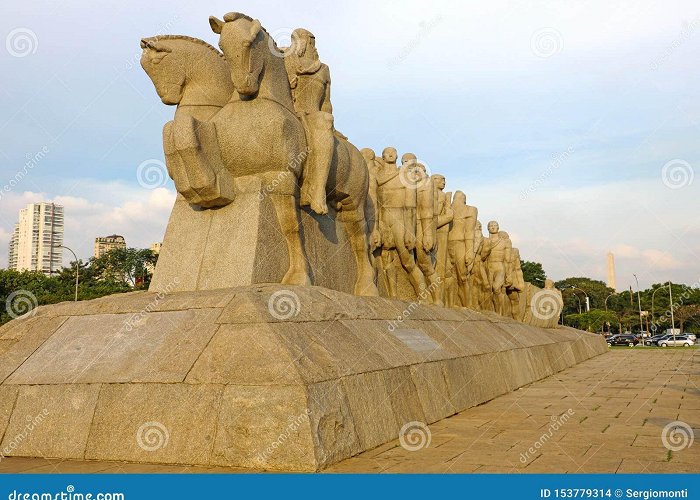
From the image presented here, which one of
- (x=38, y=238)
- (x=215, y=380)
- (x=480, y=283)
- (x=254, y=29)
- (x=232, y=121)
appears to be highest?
(x=38, y=238)

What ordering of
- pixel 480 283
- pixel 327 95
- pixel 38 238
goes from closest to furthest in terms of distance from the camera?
pixel 327 95 < pixel 480 283 < pixel 38 238

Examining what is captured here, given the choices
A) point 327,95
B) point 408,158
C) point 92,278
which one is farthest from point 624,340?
point 327,95

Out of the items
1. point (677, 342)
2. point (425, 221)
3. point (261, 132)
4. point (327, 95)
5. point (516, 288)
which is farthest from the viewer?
point (677, 342)

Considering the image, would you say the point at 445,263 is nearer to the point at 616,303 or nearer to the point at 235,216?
the point at 235,216

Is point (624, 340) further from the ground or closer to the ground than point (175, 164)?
closer to the ground

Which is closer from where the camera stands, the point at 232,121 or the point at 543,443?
the point at 543,443

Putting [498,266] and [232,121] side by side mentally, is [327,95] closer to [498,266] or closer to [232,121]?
[232,121]

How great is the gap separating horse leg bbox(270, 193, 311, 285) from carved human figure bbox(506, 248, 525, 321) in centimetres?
1265

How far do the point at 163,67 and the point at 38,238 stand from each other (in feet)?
187

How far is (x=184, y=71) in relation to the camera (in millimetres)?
7652

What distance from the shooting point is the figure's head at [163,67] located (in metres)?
7.54

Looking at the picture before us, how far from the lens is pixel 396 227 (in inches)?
454

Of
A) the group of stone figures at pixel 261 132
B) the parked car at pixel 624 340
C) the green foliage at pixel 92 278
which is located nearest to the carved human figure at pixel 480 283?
the group of stone figures at pixel 261 132

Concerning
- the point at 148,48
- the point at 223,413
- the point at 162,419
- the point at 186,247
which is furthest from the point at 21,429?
the point at 148,48
